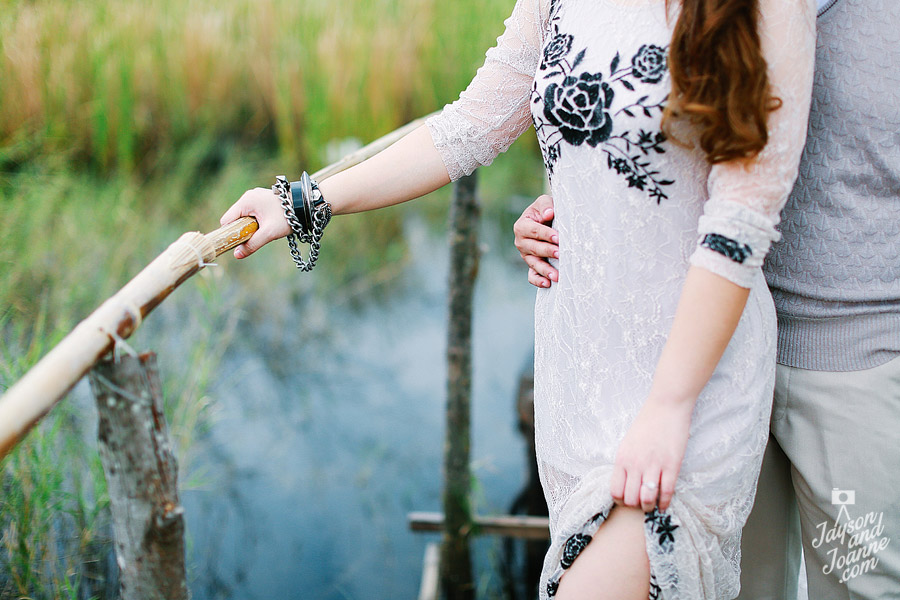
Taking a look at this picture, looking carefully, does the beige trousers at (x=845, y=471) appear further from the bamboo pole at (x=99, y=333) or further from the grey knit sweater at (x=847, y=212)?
the bamboo pole at (x=99, y=333)

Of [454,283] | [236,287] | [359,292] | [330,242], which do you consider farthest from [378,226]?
[454,283]

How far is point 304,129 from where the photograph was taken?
4.36 m

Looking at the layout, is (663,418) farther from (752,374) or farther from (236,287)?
(236,287)

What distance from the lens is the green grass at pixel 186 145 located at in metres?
2.49

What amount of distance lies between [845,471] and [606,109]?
0.62 m

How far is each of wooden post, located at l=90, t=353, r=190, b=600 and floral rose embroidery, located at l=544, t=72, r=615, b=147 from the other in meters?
0.68

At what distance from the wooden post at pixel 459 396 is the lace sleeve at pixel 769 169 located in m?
1.22

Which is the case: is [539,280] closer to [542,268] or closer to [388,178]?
[542,268]

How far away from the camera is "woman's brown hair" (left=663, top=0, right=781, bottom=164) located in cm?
75

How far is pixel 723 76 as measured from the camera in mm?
770

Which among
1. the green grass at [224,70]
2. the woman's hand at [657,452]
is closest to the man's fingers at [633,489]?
the woman's hand at [657,452]

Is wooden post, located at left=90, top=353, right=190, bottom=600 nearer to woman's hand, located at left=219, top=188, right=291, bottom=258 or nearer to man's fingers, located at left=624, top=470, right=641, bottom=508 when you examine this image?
woman's hand, located at left=219, top=188, right=291, bottom=258

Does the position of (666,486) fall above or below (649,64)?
below

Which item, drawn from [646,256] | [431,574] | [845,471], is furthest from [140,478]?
[431,574]
